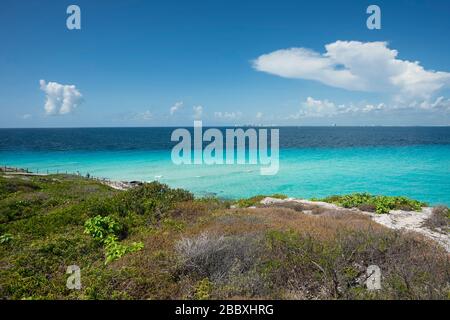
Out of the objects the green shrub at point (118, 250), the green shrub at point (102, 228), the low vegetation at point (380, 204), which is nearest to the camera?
the green shrub at point (118, 250)

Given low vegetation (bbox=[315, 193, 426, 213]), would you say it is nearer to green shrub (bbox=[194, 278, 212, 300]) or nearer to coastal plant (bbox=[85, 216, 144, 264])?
green shrub (bbox=[194, 278, 212, 300])

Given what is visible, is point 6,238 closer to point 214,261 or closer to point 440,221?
point 214,261

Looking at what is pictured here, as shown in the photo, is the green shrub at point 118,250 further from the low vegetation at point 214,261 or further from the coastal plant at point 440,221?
the coastal plant at point 440,221

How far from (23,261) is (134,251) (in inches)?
127

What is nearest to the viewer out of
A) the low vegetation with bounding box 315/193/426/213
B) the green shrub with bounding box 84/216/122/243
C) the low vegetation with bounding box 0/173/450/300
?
the low vegetation with bounding box 0/173/450/300

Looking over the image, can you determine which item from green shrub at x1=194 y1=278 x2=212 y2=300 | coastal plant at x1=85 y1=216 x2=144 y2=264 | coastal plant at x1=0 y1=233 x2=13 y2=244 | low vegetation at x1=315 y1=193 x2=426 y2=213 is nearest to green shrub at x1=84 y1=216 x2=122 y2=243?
coastal plant at x1=85 y1=216 x2=144 y2=264

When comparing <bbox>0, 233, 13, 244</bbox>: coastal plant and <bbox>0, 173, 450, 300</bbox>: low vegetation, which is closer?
<bbox>0, 173, 450, 300</bbox>: low vegetation

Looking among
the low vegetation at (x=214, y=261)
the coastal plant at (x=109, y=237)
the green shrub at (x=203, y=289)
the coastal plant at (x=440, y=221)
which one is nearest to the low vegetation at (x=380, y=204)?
the coastal plant at (x=440, y=221)

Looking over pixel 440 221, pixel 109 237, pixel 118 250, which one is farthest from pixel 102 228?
pixel 440 221
